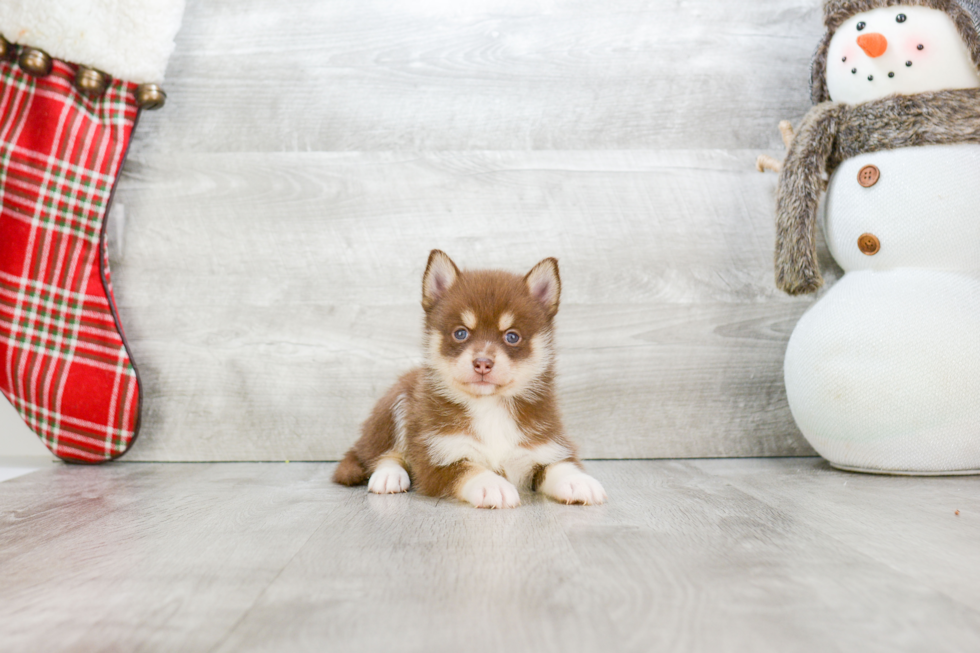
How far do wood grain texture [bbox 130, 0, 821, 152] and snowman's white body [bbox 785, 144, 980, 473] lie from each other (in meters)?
0.50

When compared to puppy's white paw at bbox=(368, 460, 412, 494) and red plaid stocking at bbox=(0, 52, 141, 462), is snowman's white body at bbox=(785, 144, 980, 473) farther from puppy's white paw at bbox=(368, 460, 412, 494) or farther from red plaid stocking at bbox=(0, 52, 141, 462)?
red plaid stocking at bbox=(0, 52, 141, 462)

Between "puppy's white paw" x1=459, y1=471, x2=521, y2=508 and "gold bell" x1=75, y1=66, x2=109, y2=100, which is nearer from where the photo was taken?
"puppy's white paw" x1=459, y1=471, x2=521, y2=508

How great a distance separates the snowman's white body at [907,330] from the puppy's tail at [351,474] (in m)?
1.09

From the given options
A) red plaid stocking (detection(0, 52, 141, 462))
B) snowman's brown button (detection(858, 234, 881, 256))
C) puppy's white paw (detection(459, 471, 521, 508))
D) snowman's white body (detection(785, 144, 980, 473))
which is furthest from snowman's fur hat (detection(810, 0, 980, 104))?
red plaid stocking (detection(0, 52, 141, 462))

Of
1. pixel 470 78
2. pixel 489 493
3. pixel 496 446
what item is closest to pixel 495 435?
pixel 496 446

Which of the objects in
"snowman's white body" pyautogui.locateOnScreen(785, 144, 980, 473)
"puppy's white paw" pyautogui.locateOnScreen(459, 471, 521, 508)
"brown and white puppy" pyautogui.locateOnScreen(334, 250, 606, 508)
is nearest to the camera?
"puppy's white paw" pyautogui.locateOnScreen(459, 471, 521, 508)

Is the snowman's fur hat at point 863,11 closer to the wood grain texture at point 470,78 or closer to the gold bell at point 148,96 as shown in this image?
the wood grain texture at point 470,78

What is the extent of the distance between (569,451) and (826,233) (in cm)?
91

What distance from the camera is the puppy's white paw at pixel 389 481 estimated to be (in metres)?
1.50

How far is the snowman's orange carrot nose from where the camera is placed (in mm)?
1604

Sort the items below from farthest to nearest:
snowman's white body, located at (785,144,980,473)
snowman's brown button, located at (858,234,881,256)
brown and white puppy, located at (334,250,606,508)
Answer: snowman's brown button, located at (858,234,881,256)
snowman's white body, located at (785,144,980,473)
brown and white puppy, located at (334,250,606,508)

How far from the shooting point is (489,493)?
132 cm

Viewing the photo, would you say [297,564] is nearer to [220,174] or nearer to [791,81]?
[220,174]

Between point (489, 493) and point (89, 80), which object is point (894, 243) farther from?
point (89, 80)
